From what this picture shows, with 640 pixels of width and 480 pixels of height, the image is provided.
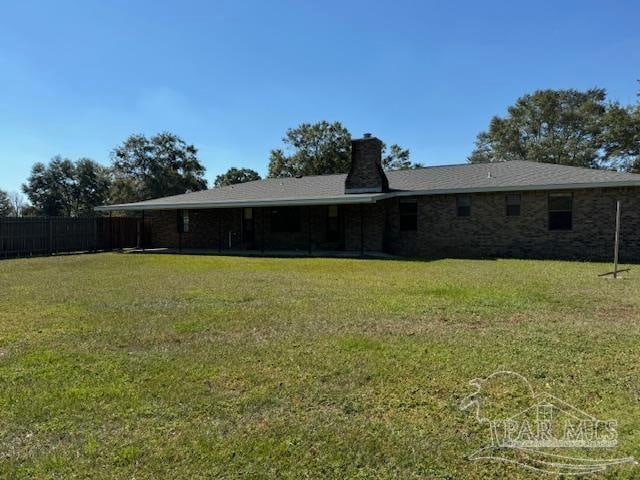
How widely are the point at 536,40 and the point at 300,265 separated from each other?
11773 mm

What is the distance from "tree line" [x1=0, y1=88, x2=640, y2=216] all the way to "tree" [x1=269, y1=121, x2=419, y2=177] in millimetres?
94

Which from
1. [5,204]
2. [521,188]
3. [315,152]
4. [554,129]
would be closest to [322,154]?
[315,152]

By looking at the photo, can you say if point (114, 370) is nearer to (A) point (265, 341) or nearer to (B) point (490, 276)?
(A) point (265, 341)

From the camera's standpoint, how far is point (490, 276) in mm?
10625

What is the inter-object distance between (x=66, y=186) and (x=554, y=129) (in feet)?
164

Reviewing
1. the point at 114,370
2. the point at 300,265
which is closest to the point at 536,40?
the point at 300,265

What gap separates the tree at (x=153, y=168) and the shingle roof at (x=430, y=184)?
2456cm

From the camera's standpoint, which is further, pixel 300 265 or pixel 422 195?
pixel 422 195

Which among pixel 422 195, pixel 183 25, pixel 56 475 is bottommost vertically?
pixel 56 475

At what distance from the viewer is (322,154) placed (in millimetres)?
43250

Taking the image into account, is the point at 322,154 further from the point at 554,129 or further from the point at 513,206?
the point at 513,206

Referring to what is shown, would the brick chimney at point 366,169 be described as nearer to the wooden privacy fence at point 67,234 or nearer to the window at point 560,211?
the window at point 560,211

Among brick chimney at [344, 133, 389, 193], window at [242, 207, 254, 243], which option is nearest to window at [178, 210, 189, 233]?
window at [242, 207, 254, 243]

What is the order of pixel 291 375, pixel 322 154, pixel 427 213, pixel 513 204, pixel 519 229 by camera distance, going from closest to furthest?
1. pixel 291 375
2. pixel 519 229
3. pixel 513 204
4. pixel 427 213
5. pixel 322 154
